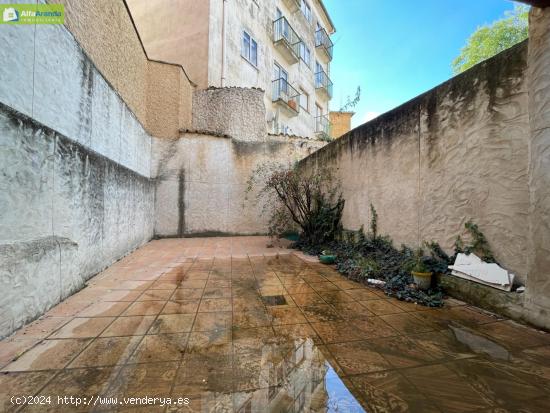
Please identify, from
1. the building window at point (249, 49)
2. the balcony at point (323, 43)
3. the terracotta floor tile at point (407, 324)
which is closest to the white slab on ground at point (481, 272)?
the terracotta floor tile at point (407, 324)

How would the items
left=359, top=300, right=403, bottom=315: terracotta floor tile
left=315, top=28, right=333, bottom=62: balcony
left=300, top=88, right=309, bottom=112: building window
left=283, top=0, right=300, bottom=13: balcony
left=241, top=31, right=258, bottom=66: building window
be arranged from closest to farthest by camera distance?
1. left=359, top=300, right=403, bottom=315: terracotta floor tile
2. left=241, top=31, right=258, bottom=66: building window
3. left=283, top=0, right=300, bottom=13: balcony
4. left=300, top=88, right=309, bottom=112: building window
5. left=315, top=28, right=333, bottom=62: balcony

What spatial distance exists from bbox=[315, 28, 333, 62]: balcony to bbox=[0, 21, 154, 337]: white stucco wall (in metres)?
15.1

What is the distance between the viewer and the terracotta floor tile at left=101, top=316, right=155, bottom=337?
2.08m

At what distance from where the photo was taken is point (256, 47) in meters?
10.9

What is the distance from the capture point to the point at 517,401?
135 centimetres

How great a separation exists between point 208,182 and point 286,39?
8919 millimetres

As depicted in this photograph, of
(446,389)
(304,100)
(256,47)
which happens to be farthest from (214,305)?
(304,100)

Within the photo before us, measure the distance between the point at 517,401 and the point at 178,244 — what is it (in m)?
6.49

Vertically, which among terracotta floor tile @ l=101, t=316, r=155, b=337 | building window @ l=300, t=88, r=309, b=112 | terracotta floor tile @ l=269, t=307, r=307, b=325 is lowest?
terracotta floor tile @ l=101, t=316, r=155, b=337

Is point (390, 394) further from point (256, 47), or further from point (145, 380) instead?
point (256, 47)

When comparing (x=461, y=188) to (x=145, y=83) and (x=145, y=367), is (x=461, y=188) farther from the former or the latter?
(x=145, y=83)

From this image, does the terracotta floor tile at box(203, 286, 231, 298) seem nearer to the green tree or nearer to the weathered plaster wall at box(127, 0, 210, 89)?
the weathered plaster wall at box(127, 0, 210, 89)

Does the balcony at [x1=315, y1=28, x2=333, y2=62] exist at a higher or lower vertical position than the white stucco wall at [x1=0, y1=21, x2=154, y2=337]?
higher

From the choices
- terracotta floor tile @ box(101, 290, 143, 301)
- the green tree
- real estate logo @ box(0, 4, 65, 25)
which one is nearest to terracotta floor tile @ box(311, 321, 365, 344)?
terracotta floor tile @ box(101, 290, 143, 301)
